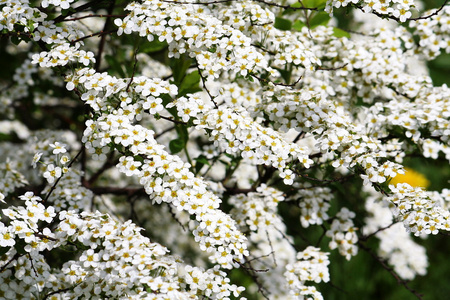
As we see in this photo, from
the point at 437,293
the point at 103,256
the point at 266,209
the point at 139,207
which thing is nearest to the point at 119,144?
the point at 103,256

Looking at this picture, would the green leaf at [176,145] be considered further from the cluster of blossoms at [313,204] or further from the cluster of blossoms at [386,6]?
the cluster of blossoms at [386,6]

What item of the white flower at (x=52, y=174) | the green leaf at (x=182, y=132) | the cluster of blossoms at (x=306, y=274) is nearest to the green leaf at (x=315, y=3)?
the green leaf at (x=182, y=132)

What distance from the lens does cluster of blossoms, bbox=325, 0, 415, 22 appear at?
229cm

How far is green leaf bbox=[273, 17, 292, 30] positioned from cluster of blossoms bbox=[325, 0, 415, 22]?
0.55m

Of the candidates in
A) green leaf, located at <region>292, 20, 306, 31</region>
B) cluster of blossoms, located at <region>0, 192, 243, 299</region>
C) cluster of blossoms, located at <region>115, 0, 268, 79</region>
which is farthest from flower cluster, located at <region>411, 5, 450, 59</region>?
cluster of blossoms, located at <region>0, 192, 243, 299</region>

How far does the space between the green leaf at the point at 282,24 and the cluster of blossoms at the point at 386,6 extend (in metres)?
0.55

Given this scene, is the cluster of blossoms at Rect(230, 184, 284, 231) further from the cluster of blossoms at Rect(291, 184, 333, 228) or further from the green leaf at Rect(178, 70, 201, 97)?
the green leaf at Rect(178, 70, 201, 97)

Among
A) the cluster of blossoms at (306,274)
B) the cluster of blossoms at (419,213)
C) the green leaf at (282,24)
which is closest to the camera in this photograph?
the cluster of blossoms at (419,213)

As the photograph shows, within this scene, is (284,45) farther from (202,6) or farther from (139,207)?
(139,207)

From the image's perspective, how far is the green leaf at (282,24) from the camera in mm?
2896

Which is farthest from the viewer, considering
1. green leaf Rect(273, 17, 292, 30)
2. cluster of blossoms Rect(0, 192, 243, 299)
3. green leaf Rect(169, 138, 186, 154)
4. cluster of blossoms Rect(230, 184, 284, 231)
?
green leaf Rect(273, 17, 292, 30)

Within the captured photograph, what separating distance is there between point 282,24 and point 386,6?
70 cm

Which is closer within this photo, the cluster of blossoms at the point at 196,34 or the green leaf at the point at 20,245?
the green leaf at the point at 20,245

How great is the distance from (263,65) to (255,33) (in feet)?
1.23
